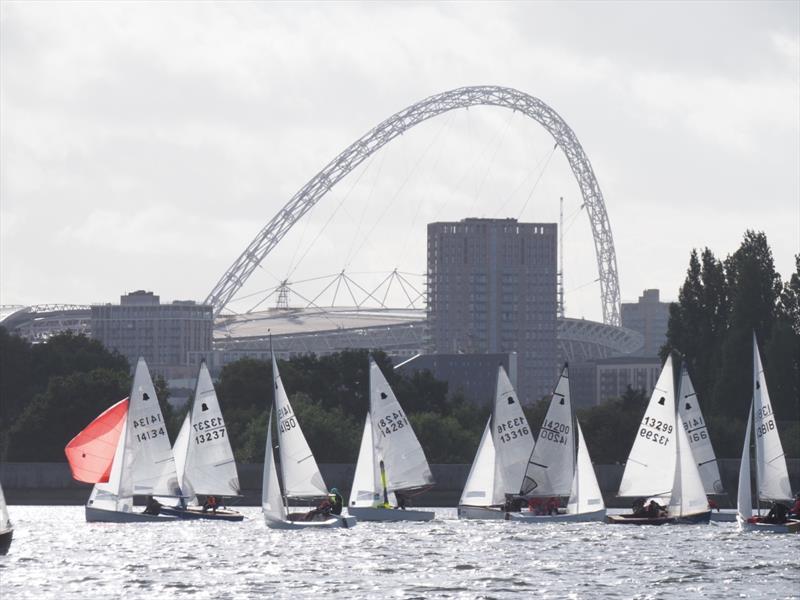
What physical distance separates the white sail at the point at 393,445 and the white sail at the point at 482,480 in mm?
3196

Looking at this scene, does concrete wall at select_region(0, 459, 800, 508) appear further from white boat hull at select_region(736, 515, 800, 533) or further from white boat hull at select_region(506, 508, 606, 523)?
white boat hull at select_region(736, 515, 800, 533)

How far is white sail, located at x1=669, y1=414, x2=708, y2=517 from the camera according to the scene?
3649 inches

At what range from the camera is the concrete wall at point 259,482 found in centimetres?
12588

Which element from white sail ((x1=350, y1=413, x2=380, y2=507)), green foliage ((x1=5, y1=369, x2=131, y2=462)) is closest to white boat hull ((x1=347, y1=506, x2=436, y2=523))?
white sail ((x1=350, y1=413, x2=380, y2=507))

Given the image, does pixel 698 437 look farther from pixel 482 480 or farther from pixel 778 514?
pixel 778 514

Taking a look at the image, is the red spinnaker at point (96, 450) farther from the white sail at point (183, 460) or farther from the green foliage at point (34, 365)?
the green foliage at point (34, 365)

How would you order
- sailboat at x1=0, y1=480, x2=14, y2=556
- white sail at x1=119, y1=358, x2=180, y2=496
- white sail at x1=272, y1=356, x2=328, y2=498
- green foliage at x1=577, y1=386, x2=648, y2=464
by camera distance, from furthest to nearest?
1. green foliage at x1=577, y1=386, x2=648, y2=464
2. white sail at x1=119, y1=358, x2=180, y2=496
3. white sail at x1=272, y1=356, x2=328, y2=498
4. sailboat at x1=0, y1=480, x2=14, y2=556

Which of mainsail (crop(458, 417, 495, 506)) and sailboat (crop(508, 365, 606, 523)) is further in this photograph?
mainsail (crop(458, 417, 495, 506))

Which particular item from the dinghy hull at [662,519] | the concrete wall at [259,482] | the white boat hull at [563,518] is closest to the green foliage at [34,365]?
the concrete wall at [259,482]

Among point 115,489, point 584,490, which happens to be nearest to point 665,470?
point 584,490

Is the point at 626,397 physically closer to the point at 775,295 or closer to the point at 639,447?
the point at 775,295

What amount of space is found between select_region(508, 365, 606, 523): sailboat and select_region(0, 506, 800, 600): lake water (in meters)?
1.10

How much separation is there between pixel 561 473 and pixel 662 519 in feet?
17.4

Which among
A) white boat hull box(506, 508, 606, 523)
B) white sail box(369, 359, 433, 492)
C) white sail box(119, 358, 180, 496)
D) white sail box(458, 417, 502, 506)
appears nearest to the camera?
white sail box(119, 358, 180, 496)
